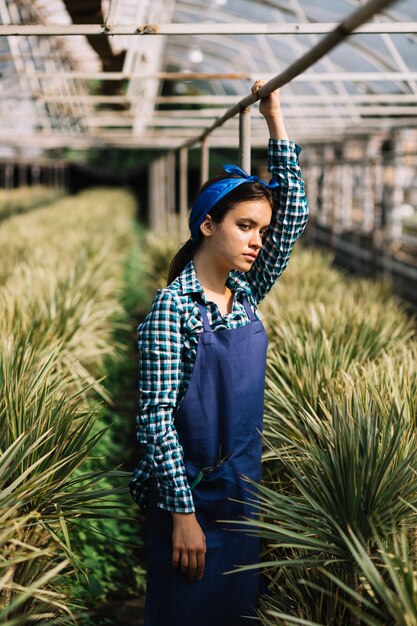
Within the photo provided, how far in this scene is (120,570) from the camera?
3.80 meters

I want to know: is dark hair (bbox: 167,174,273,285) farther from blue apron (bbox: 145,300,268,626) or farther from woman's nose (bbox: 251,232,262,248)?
blue apron (bbox: 145,300,268,626)

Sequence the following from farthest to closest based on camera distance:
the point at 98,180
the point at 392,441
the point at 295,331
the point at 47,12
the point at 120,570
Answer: the point at 98,180 < the point at 47,12 < the point at 295,331 < the point at 120,570 < the point at 392,441

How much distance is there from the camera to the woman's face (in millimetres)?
2318

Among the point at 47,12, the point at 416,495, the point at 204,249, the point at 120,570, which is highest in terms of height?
the point at 47,12

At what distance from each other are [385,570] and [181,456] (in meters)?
0.65

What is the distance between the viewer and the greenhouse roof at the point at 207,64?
19.6 feet

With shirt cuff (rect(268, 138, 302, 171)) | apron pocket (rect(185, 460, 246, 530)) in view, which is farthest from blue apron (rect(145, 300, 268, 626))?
shirt cuff (rect(268, 138, 302, 171))

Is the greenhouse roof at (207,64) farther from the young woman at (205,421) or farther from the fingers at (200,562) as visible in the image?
the fingers at (200,562)

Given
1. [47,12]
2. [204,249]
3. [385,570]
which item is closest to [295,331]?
[204,249]

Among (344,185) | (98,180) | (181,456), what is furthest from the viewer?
(98,180)

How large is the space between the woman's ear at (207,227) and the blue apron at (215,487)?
23cm

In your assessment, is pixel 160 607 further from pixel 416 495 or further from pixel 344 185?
pixel 344 185

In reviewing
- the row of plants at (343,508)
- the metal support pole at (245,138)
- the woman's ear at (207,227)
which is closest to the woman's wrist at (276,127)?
the woman's ear at (207,227)

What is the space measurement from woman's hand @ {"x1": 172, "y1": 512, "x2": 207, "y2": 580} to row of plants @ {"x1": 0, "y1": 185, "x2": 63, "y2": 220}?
15274mm
